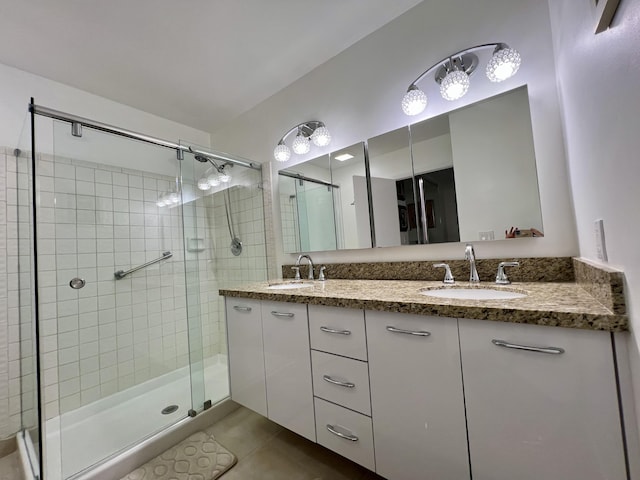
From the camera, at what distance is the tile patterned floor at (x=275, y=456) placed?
129 cm

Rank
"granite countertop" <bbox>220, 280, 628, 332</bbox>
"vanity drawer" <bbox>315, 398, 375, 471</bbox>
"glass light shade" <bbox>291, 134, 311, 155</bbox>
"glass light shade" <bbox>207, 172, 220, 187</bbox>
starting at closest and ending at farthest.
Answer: "granite countertop" <bbox>220, 280, 628, 332</bbox> < "vanity drawer" <bbox>315, 398, 375, 471</bbox> < "glass light shade" <bbox>291, 134, 311, 155</bbox> < "glass light shade" <bbox>207, 172, 220, 187</bbox>

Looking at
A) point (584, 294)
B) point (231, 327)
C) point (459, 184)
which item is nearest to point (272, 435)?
point (231, 327)

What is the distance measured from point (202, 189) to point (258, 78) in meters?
0.97

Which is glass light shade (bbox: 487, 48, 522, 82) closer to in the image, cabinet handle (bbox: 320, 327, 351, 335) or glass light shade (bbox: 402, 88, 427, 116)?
glass light shade (bbox: 402, 88, 427, 116)

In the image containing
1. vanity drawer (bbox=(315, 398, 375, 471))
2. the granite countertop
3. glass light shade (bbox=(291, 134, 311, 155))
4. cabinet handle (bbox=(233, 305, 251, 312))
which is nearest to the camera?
the granite countertop

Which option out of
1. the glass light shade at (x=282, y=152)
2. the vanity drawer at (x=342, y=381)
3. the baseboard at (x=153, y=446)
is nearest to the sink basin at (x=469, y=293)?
the vanity drawer at (x=342, y=381)

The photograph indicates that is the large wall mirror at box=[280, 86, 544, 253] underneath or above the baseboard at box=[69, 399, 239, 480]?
above

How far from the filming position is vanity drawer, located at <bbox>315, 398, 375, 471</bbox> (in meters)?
1.10

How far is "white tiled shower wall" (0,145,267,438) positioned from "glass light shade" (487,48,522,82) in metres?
1.78

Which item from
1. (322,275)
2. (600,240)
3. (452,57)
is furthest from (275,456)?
(452,57)

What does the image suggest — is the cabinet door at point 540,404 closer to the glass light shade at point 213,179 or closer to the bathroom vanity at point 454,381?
the bathroom vanity at point 454,381

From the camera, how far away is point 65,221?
169cm

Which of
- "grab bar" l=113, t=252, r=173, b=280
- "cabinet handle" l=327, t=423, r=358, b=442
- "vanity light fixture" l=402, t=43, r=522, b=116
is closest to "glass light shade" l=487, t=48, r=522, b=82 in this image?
"vanity light fixture" l=402, t=43, r=522, b=116

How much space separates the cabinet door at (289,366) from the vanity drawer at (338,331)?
0.06 metres
